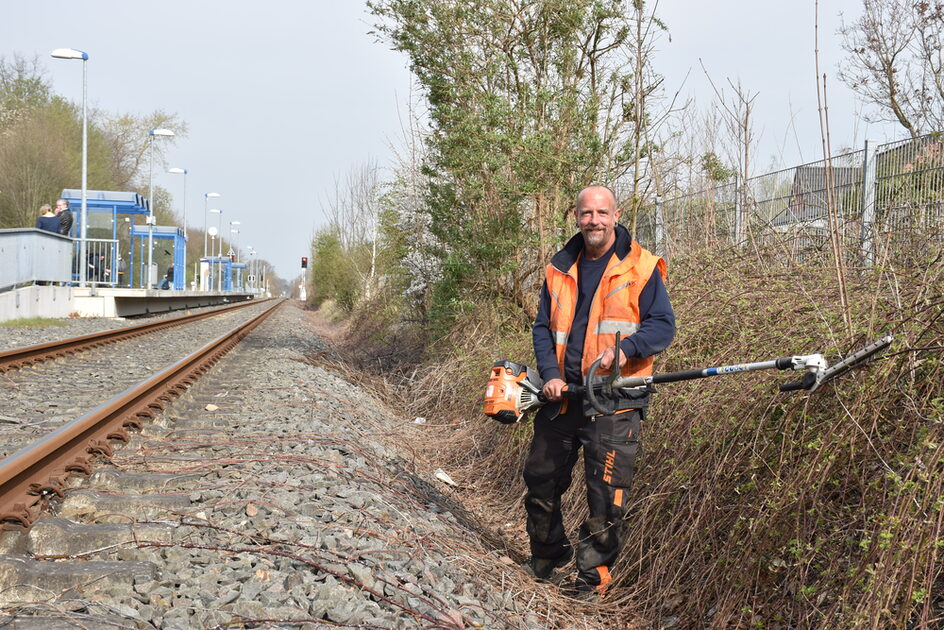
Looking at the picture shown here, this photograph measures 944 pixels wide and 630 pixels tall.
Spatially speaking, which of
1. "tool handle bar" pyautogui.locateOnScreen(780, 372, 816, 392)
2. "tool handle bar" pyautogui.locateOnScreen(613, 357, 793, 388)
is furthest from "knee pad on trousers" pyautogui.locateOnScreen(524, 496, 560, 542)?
"tool handle bar" pyautogui.locateOnScreen(780, 372, 816, 392)

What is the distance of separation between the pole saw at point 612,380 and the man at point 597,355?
7 centimetres

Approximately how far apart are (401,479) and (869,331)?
3.36 meters

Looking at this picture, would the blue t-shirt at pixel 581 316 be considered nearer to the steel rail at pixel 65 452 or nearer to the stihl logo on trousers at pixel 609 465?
the stihl logo on trousers at pixel 609 465

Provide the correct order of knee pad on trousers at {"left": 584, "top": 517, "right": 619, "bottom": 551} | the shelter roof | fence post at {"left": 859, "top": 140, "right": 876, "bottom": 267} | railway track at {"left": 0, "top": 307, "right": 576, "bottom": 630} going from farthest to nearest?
the shelter roof
fence post at {"left": 859, "top": 140, "right": 876, "bottom": 267}
knee pad on trousers at {"left": 584, "top": 517, "right": 619, "bottom": 551}
railway track at {"left": 0, "top": 307, "right": 576, "bottom": 630}

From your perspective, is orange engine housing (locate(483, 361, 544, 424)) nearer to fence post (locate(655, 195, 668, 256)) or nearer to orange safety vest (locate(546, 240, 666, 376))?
orange safety vest (locate(546, 240, 666, 376))

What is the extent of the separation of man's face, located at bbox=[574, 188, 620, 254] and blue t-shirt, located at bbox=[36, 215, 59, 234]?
20.9 m

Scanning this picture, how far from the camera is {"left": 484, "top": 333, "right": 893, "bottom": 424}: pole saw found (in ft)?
10.3

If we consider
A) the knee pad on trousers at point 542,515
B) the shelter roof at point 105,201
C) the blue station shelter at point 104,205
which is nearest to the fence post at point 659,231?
the knee pad on trousers at point 542,515

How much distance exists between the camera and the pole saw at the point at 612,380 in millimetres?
3133

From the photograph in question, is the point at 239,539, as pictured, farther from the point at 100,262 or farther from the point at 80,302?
the point at 100,262

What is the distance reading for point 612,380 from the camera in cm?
380

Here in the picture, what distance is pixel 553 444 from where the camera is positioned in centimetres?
426

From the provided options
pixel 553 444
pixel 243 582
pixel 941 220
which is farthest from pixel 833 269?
pixel 243 582

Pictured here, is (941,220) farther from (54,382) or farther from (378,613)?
(54,382)
